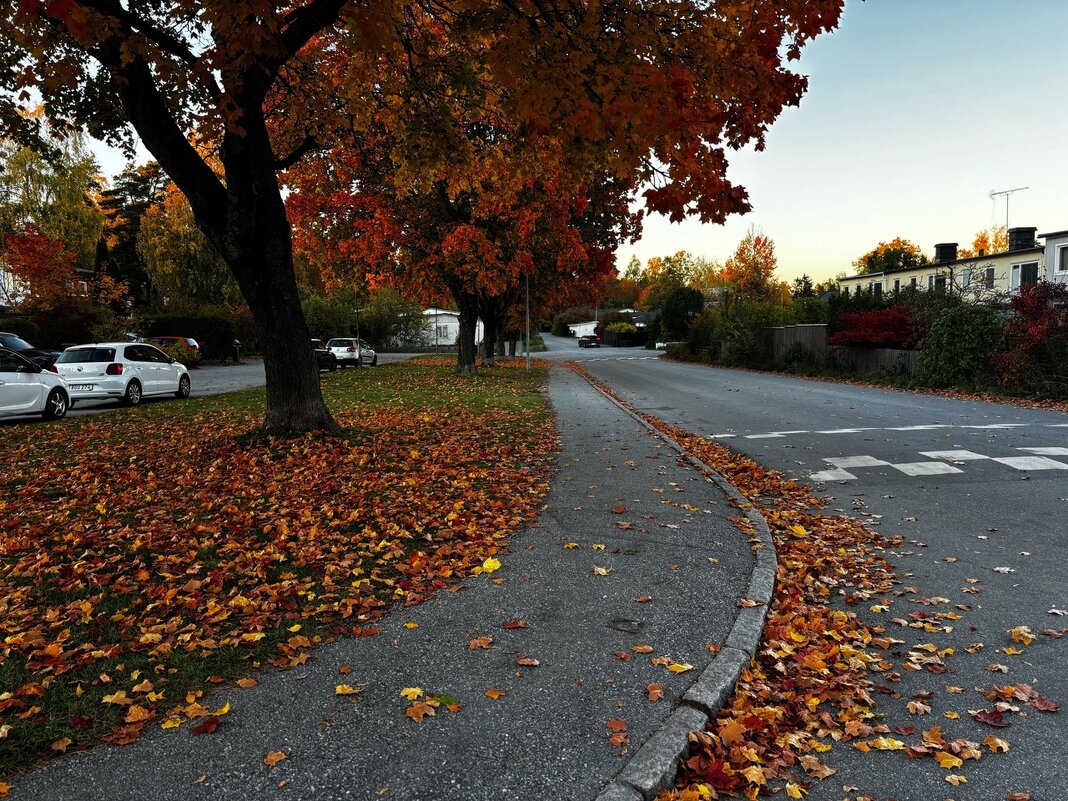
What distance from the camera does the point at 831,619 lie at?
4.40 m

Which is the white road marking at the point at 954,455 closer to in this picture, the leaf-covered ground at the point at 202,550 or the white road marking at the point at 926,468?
the white road marking at the point at 926,468

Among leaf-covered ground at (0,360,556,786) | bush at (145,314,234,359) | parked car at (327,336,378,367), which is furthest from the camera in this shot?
bush at (145,314,234,359)

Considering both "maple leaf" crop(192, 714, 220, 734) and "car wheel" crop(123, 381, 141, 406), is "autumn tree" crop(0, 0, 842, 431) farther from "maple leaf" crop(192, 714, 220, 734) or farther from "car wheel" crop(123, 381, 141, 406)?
"car wheel" crop(123, 381, 141, 406)

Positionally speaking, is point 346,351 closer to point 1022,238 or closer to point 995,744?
point 995,744

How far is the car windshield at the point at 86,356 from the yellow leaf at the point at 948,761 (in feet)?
62.8

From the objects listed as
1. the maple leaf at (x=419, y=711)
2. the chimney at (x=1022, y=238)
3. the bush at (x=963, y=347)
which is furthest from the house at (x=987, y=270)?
the maple leaf at (x=419, y=711)

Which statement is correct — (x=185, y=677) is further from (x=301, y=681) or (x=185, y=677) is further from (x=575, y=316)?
(x=575, y=316)

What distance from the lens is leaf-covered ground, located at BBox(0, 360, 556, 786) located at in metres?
3.46

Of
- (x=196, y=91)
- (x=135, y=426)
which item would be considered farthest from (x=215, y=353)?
(x=196, y=91)

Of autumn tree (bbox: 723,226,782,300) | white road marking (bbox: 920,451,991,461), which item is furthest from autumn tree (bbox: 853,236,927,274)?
white road marking (bbox: 920,451,991,461)

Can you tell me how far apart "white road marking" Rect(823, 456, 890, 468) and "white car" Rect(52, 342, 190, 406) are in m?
16.5

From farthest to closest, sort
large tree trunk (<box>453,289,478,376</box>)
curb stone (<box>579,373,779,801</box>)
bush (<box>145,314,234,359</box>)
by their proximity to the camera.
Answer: bush (<box>145,314,234,359</box>) → large tree trunk (<box>453,289,478,376</box>) → curb stone (<box>579,373,779,801</box>)

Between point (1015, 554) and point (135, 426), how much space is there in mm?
13563

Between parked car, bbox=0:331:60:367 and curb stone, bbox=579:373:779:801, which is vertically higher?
parked car, bbox=0:331:60:367
